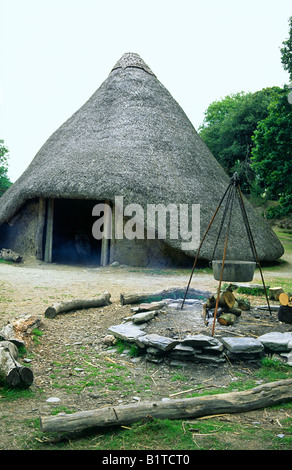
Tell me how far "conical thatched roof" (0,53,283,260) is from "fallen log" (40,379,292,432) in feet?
27.1

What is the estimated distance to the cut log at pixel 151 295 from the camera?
276 inches

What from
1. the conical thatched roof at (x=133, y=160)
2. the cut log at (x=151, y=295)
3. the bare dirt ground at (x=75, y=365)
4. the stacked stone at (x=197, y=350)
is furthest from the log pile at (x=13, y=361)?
the conical thatched roof at (x=133, y=160)

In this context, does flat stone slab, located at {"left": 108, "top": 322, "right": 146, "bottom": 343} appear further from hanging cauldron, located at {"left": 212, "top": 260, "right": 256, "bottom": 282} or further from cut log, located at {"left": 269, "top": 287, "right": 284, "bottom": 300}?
cut log, located at {"left": 269, "top": 287, "right": 284, "bottom": 300}

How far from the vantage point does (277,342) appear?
4.60 m

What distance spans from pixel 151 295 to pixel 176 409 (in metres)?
3.99

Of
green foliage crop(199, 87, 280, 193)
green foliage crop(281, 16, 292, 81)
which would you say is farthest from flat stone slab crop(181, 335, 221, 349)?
green foliage crop(199, 87, 280, 193)

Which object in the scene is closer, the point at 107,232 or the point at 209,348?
the point at 209,348

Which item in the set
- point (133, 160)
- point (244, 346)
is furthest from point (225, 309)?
point (133, 160)

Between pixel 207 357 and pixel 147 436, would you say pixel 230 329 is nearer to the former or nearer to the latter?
pixel 207 357

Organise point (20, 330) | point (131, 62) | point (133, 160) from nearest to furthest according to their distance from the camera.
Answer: point (20, 330)
point (133, 160)
point (131, 62)

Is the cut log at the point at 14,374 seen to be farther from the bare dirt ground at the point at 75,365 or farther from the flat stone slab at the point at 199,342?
the flat stone slab at the point at 199,342

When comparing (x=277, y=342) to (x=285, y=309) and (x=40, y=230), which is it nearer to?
(x=285, y=309)

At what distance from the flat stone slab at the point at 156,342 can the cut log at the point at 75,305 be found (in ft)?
6.28

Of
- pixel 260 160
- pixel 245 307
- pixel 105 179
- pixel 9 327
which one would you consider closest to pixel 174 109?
pixel 260 160
